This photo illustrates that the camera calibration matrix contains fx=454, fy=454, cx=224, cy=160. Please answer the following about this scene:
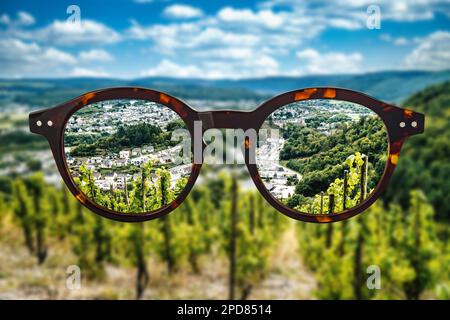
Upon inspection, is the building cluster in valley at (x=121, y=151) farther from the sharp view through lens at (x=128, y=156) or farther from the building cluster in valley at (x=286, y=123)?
the building cluster in valley at (x=286, y=123)

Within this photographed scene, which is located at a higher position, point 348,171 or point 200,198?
point 348,171

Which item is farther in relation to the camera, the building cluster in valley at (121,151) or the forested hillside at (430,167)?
the forested hillside at (430,167)

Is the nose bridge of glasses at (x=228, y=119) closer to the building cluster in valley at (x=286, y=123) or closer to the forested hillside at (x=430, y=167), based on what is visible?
the building cluster in valley at (x=286, y=123)

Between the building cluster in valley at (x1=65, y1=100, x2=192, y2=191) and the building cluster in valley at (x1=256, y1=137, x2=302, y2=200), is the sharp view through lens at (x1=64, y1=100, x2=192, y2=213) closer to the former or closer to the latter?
the building cluster in valley at (x1=65, y1=100, x2=192, y2=191)

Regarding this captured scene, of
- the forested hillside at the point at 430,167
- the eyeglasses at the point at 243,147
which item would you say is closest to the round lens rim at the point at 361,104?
the eyeglasses at the point at 243,147

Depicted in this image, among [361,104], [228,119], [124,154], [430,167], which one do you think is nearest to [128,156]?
[124,154]

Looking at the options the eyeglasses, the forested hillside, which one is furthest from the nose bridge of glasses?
the forested hillside

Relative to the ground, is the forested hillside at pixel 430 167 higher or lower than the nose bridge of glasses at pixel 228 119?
lower

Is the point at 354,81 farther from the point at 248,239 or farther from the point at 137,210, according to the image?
the point at 137,210

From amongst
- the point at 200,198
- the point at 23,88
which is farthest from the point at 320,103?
the point at 23,88
